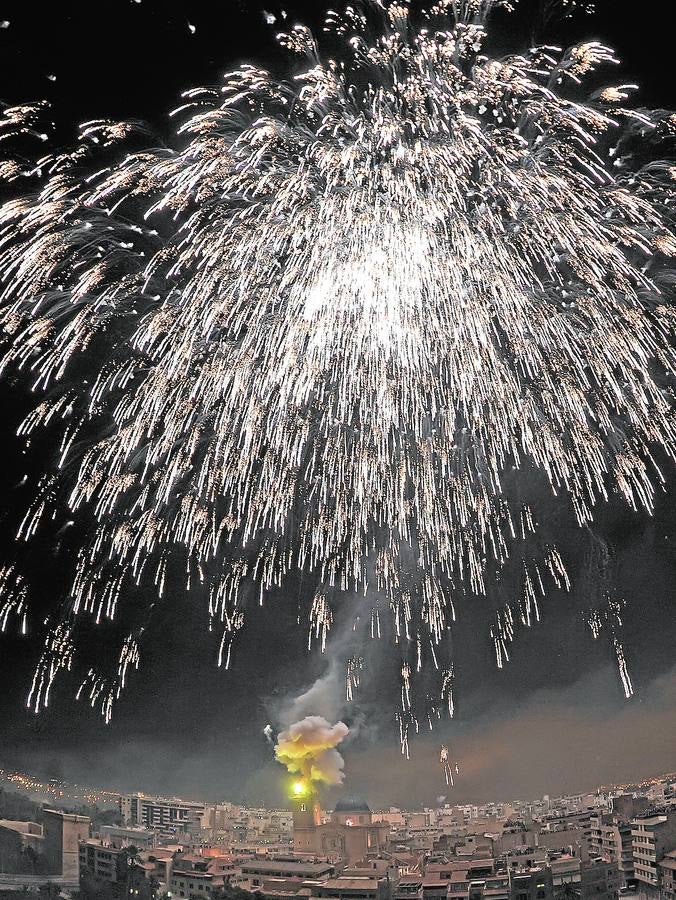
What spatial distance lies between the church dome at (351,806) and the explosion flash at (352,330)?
0.48 meters

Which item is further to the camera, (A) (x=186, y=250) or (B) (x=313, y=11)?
(A) (x=186, y=250)

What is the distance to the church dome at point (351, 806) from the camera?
13.8m

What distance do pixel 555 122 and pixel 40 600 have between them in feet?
33.0

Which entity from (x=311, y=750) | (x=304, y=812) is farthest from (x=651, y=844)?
(x=304, y=812)

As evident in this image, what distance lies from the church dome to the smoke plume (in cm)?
50

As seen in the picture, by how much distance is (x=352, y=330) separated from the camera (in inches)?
403

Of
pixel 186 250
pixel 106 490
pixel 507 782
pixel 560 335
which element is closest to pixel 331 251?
pixel 186 250

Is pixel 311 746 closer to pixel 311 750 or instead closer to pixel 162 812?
pixel 311 750

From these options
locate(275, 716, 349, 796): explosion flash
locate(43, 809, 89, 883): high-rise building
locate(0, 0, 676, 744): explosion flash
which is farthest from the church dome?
locate(43, 809, 89, 883): high-rise building

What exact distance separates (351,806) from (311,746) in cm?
131

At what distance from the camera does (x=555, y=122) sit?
830 cm

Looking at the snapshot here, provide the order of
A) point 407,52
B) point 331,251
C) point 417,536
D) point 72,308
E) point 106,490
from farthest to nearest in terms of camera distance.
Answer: point 417,536 < point 106,490 < point 72,308 < point 331,251 < point 407,52

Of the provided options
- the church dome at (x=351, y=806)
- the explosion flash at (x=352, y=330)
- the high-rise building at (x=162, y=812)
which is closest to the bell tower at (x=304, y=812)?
the church dome at (x=351, y=806)

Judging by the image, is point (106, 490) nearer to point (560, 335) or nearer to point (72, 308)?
point (72, 308)
